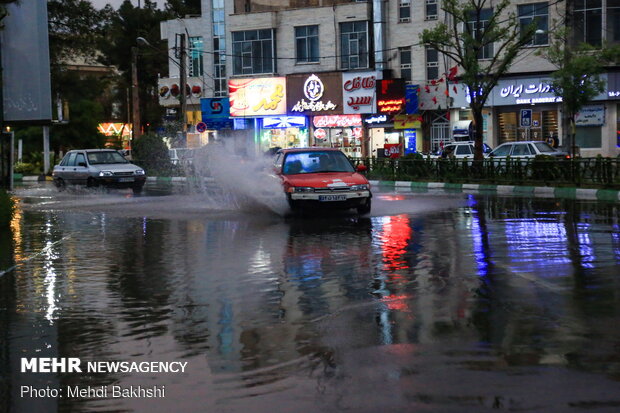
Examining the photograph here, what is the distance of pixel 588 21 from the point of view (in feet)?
167

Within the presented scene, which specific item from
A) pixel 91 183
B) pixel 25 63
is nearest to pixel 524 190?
pixel 91 183

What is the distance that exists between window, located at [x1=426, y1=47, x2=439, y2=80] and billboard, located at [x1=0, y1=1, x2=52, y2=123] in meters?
35.1

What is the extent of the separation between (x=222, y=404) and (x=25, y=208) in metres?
23.7

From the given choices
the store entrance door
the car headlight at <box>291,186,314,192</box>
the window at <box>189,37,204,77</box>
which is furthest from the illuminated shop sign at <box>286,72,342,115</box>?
the car headlight at <box>291,186,314,192</box>

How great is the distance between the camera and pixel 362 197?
67.7 feet

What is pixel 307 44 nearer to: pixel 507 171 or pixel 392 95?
pixel 392 95

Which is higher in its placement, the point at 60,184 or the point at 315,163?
the point at 315,163

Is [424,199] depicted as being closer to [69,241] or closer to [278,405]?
[69,241]

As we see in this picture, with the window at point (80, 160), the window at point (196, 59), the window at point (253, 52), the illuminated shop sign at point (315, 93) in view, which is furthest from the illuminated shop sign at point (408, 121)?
the window at point (80, 160)

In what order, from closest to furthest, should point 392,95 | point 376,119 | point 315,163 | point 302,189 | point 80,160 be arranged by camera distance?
1. point 302,189
2. point 315,163
3. point 80,160
4. point 392,95
5. point 376,119

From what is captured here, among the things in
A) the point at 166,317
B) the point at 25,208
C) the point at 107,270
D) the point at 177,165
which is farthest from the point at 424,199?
the point at 177,165

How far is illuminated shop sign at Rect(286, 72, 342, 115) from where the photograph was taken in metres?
60.1

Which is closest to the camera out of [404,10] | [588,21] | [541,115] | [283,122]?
[588,21]

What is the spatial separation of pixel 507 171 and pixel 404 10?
87.9 ft
